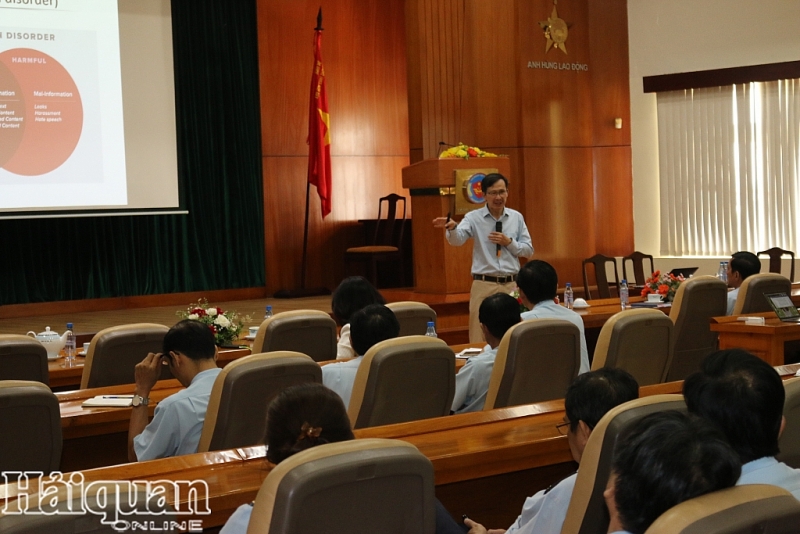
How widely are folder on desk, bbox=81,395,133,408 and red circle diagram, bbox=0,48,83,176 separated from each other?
5.40 metres

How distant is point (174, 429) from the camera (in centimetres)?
307

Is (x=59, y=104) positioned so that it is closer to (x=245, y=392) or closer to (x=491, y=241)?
(x=491, y=241)

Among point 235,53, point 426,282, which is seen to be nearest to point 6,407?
point 426,282

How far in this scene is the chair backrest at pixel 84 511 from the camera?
1.49m

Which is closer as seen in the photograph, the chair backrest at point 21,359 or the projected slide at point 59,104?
the chair backrest at point 21,359

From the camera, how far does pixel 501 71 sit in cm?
1003

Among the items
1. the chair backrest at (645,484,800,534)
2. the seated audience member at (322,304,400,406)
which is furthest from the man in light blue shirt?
the chair backrest at (645,484,800,534)

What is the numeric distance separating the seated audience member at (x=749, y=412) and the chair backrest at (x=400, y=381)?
1.23 meters

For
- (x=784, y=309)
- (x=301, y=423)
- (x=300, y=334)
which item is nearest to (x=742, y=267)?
(x=784, y=309)

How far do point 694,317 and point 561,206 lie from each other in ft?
15.3

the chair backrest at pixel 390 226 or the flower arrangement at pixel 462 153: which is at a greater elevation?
the flower arrangement at pixel 462 153

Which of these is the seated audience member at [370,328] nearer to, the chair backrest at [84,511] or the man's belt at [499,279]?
the chair backrest at [84,511]

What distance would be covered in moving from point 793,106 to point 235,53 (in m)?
6.25

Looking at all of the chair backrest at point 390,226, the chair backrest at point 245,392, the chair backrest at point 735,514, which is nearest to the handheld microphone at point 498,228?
the chair backrest at point 245,392
